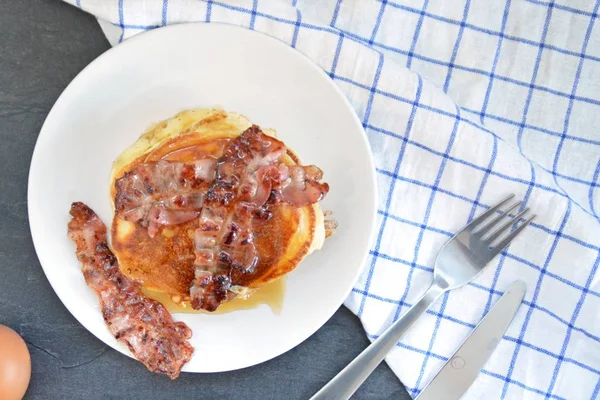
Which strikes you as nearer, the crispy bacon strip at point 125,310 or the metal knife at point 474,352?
the crispy bacon strip at point 125,310

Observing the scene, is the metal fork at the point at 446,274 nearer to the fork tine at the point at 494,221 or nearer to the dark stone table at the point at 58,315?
the fork tine at the point at 494,221

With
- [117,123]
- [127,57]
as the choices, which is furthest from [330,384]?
[127,57]

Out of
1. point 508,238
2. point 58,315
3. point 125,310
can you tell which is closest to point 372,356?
point 508,238

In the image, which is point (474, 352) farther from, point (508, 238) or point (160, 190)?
point (160, 190)

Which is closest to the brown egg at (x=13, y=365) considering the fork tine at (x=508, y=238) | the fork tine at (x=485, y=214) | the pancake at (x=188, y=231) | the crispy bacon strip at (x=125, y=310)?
the crispy bacon strip at (x=125, y=310)

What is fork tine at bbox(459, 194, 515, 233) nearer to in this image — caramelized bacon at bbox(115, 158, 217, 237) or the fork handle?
the fork handle

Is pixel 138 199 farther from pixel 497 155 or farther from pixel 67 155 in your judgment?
pixel 497 155

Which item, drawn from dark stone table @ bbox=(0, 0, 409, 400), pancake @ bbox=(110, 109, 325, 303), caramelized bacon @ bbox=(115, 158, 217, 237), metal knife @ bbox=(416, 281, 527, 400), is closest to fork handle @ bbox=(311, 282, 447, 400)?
dark stone table @ bbox=(0, 0, 409, 400)
